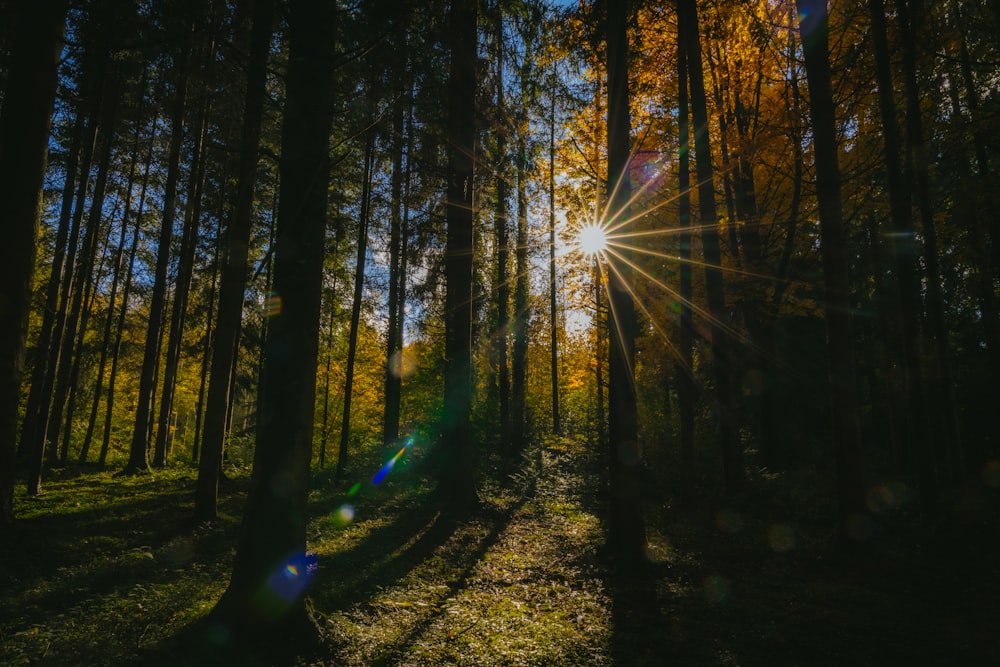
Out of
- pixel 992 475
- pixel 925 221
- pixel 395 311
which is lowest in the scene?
pixel 992 475

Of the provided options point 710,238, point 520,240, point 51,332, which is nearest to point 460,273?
point 710,238

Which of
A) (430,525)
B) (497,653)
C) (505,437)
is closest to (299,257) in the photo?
(497,653)

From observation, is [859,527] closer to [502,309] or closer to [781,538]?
[781,538]

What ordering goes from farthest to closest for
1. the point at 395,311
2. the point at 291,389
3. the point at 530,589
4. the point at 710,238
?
the point at 395,311
the point at 710,238
the point at 530,589
the point at 291,389

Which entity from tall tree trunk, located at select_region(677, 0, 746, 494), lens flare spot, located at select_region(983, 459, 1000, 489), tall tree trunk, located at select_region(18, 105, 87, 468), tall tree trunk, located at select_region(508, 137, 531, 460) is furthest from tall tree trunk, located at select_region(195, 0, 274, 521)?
lens flare spot, located at select_region(983, 459, 1000, 489)

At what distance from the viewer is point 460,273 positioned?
1080 cm

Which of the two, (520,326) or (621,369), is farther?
(520,326)

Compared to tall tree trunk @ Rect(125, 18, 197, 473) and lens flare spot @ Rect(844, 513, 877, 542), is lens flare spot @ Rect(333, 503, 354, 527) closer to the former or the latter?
tall tree trunk @ Rect(125, 18, 197, 473)

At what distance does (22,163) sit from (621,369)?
7049mm

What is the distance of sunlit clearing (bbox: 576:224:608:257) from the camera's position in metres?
13.4

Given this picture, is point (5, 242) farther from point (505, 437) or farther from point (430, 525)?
point (505, 437)

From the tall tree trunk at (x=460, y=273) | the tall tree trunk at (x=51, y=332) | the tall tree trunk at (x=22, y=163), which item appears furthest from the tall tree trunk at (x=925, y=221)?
the tall tree trunk at (x=51, y=332)

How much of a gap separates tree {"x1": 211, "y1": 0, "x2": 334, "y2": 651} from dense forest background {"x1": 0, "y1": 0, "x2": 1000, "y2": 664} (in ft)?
0.10

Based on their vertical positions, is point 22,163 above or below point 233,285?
above
